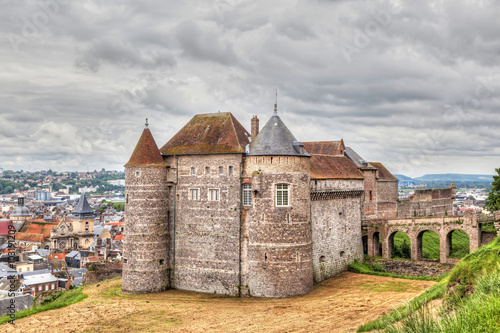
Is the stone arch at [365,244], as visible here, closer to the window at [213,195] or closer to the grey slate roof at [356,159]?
the grey slate roof at [356,159]

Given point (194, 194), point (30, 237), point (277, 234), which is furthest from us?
point (30, 237)

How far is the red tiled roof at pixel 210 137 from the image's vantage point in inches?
1547

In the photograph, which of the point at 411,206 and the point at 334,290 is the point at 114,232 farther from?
the point at 334,290

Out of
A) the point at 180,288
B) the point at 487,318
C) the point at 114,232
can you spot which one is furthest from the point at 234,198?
the point at 114,232

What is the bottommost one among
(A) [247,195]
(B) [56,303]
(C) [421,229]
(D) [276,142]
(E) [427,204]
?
(B) [56,303]

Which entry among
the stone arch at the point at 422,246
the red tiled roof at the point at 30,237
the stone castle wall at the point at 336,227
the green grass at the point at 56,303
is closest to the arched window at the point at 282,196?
the stone castle wall at the point at 336,227

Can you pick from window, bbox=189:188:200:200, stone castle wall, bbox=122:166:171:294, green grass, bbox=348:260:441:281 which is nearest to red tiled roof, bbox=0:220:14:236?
stone castle wall, bbox=122:166:171:294

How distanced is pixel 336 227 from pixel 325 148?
1098cm

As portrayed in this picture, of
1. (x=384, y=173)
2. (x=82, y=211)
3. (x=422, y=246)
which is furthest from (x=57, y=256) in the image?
(x=422, y=246)

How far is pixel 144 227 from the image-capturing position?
130ft

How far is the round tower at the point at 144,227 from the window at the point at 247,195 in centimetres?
764

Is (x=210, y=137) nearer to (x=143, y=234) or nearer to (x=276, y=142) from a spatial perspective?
(x=276, y=142)

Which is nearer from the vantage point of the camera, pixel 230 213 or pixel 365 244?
pixel 230 213

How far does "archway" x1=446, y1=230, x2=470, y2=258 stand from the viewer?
4398 cm
